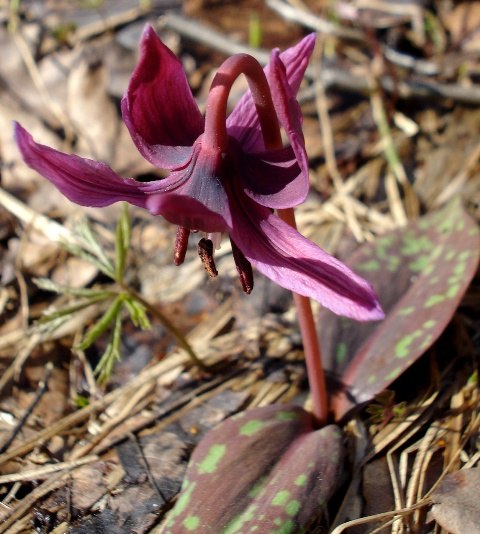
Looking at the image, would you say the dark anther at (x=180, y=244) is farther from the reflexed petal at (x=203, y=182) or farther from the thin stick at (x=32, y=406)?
the thin stick at (x=32, y=406)

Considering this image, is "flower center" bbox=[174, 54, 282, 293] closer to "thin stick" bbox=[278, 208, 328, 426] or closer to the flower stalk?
the flower stalk

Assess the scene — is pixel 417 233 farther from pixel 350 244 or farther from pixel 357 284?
pixel 357 284

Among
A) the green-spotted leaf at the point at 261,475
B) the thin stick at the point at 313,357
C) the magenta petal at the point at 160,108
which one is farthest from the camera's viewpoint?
the thin stick at the point at 313,357

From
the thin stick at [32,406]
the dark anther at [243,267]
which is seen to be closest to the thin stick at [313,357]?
the dark anther at [243,267]

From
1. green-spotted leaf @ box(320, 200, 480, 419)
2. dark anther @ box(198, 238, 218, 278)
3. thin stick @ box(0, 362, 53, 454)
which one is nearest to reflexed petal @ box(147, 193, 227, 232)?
dark anther @ box(198, 238, 218, 278)

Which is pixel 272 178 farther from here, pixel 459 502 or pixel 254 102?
pixel 459 502

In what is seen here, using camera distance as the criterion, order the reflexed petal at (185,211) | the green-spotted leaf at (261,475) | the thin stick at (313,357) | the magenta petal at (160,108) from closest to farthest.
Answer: the reflexed petal at (185,211) → the magenta petal at (160,108) → the green-spotted leaf at (261,475) → the thin stick at (313,357)
